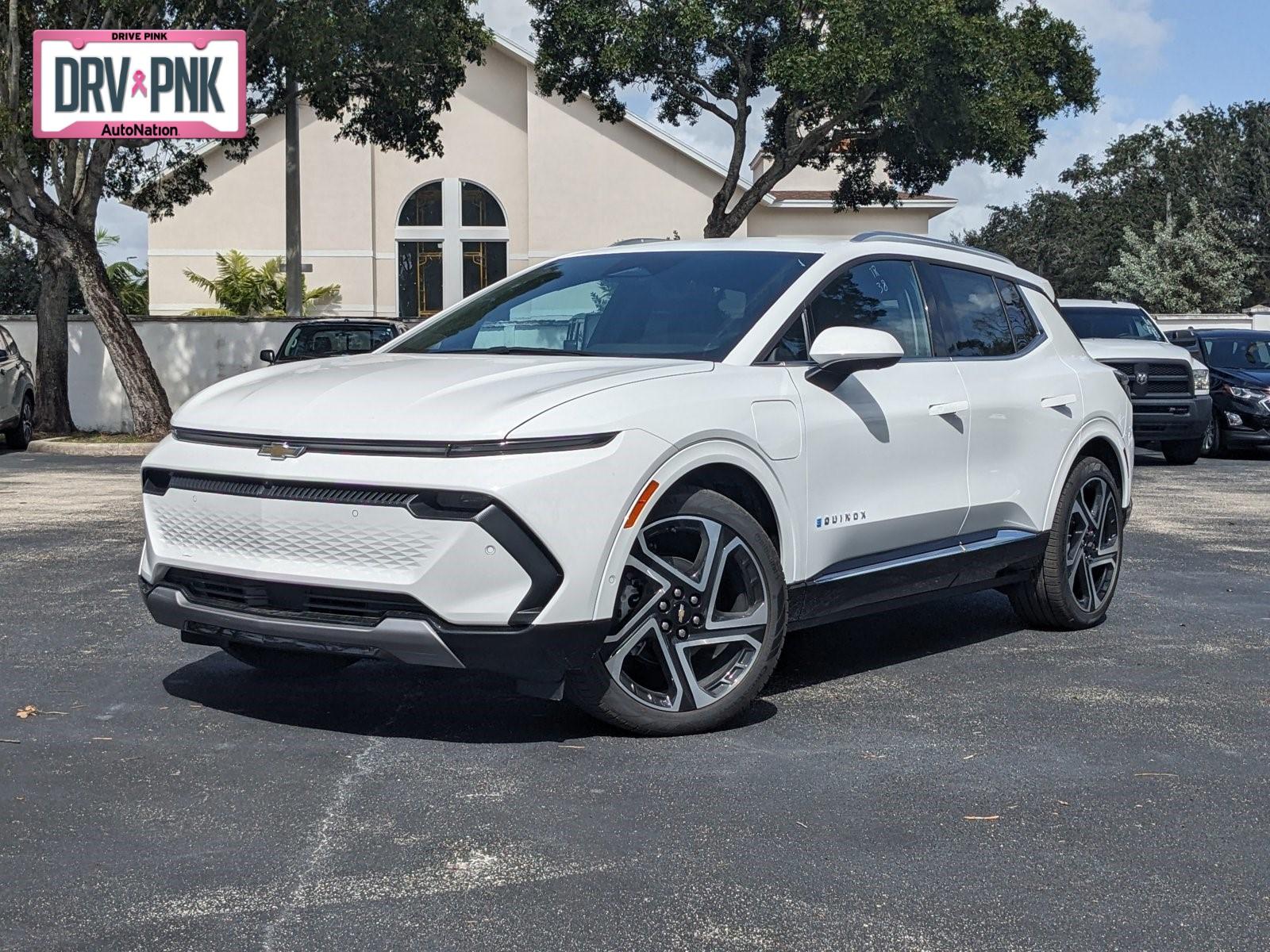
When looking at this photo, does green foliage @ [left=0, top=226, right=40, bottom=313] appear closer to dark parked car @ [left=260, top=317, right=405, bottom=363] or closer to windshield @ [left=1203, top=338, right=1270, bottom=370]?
dark parked car @ [left=260, top=317, right=405, bottom=363]

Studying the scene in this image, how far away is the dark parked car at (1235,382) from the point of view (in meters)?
21.0

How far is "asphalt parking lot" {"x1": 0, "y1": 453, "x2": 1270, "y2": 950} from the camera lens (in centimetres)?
Answer: 380

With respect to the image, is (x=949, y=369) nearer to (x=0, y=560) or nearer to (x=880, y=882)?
(x=880, y=882)

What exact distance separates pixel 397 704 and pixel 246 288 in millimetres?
37599

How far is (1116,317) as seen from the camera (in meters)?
21.3

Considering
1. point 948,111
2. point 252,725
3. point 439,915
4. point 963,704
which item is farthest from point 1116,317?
point 439,915

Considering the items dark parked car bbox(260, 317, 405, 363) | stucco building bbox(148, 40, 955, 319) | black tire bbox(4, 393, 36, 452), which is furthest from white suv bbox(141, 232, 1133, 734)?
stucco building bbox(148, 40, 955, 319)

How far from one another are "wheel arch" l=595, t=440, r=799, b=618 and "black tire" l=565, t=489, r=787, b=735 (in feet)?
0.26

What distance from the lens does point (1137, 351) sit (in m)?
20.0

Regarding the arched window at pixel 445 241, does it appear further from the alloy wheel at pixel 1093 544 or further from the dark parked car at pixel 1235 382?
the alloy wheel at pixel 1093 544

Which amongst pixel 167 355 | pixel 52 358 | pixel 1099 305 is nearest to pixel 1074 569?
pixel 1099 305

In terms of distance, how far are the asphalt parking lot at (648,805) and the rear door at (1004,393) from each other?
0.70 m

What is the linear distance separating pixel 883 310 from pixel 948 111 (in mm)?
22857

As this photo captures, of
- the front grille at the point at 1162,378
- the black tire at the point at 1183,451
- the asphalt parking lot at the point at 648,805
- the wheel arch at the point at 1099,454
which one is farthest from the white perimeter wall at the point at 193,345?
the wheel arch at the point at 1099,454
